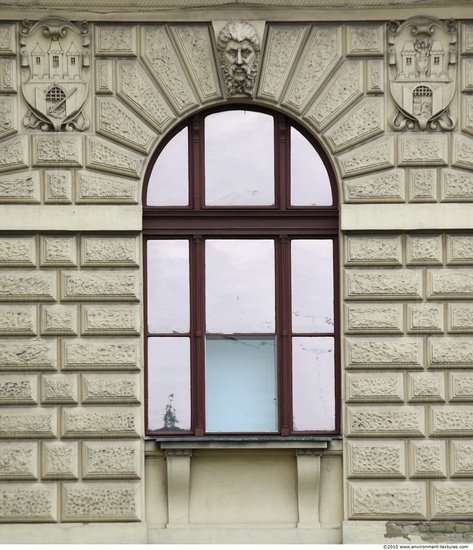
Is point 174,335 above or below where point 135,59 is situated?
below

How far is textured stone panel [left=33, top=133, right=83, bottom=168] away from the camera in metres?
13.8

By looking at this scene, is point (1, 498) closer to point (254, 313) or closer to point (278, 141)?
point (254, 313)

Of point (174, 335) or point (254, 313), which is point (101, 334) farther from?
point (254, 313)

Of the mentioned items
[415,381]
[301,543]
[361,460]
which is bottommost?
[301,543]

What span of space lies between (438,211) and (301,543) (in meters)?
3.95

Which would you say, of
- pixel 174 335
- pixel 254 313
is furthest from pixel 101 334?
pixel 254 313

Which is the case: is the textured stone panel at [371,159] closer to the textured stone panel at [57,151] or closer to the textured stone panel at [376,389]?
the textured stone panel at [376,389]

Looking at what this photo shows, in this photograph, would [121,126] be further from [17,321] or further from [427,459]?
[427,459]

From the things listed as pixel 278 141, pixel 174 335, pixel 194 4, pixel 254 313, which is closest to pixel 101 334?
pixel 174 335

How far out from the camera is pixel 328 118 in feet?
45.4

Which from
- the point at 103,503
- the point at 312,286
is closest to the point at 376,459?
the point at 312,286

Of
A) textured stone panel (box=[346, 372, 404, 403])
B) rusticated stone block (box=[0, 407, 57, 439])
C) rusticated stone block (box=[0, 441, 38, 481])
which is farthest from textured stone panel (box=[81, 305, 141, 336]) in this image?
textured stone panel (box=[346, 372, 404, 403])

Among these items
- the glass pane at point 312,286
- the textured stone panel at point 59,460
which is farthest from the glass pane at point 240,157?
the textured stone panel at point 59,460

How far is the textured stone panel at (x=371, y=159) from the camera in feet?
45.3
